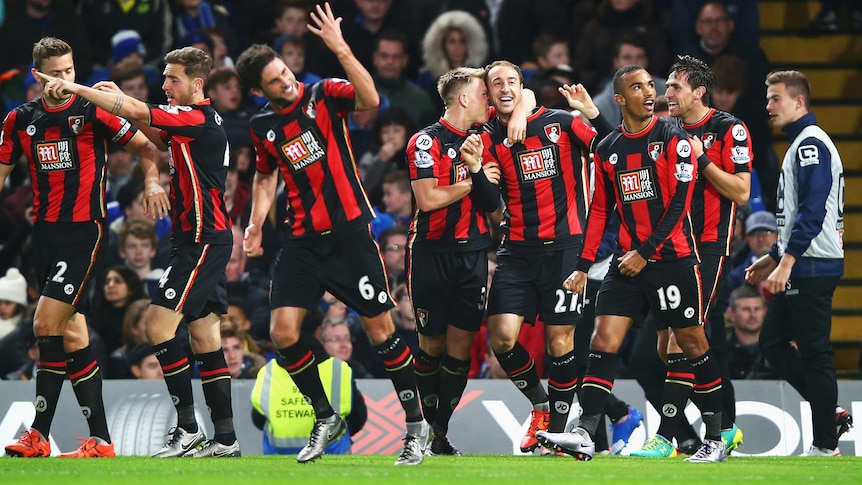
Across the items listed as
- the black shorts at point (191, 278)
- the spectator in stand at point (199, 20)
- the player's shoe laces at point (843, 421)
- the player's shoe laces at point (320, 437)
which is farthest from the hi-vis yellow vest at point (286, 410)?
the spectator in stand at point (199, 20)

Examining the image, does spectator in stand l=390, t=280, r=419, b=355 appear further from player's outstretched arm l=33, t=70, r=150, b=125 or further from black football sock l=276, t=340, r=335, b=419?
player's outstretched arm l=33, t=70, r=150, b=125

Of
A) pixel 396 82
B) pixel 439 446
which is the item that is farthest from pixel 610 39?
pixel 439 446

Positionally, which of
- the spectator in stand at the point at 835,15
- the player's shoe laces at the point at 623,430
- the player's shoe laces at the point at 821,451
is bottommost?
the player's shoe laces at the point at 821,451

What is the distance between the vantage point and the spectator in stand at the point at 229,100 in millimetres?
13086

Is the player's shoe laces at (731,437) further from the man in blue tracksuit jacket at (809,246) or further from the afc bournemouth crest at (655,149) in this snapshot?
the afc bournemouth crest at (655,149)

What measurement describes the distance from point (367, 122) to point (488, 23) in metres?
1.73

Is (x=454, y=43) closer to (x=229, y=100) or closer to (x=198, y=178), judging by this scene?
(x=229, y=100)

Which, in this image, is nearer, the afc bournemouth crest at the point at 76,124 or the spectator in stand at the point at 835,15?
the afc bournemouth crest at the point at 76,124

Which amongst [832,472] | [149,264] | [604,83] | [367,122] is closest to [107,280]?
[149,264]

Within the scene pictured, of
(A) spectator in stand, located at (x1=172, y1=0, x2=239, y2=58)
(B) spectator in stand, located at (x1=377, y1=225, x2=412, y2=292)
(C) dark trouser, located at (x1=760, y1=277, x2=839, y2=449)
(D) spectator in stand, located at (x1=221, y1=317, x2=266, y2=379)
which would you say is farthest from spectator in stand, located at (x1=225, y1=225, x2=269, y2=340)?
(C) dark trouser, located at (x1=760, y1=277, x2=839, y2=449)

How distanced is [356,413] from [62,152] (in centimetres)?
295

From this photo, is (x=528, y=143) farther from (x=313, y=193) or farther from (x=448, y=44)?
(x=448, y=44)

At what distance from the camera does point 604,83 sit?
43.4 feet

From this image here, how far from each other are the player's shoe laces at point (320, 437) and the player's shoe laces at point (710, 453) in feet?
7.04
